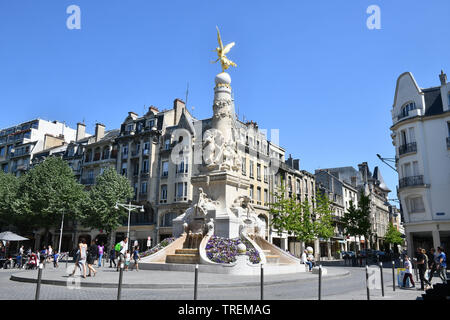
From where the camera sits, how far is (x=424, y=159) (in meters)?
32.8

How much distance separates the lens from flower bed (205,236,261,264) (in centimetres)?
1555

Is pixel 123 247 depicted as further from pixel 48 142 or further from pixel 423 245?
pixel 48 142

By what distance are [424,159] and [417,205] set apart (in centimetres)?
426

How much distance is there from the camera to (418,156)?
33.2m

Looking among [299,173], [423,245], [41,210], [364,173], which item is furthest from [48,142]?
[364,173]

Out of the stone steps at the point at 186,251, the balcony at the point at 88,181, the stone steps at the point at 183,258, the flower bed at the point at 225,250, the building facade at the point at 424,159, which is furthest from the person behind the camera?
the balcony at the point at 88,181

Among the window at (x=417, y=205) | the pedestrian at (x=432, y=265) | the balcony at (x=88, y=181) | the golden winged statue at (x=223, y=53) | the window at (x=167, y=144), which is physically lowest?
the pedestrian at (x=432, y=265)

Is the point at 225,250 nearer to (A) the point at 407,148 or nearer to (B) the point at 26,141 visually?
(A) the point at 407,148

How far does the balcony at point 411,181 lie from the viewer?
32719mm

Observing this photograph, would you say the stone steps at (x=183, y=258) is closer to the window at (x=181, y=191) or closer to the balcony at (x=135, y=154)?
the window at (x=181, y=191)

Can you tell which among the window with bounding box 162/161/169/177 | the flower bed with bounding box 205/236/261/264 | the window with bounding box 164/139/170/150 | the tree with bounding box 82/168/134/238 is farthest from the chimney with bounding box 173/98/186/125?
the flower bed with bounding box 205/236/261/264

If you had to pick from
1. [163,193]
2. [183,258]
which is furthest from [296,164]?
[183,258]

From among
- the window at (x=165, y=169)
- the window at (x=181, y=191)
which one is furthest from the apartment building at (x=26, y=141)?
the window at (x=181, y=191)
